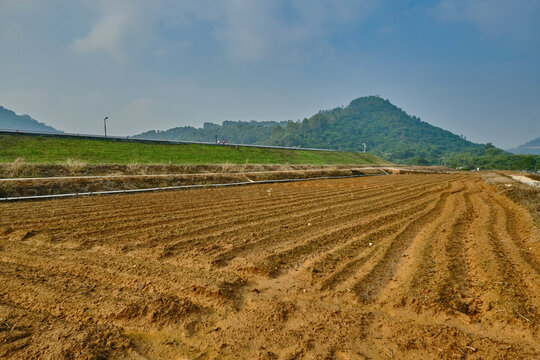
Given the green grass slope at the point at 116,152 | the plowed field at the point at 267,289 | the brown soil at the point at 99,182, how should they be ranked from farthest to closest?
the green grass slope at the point at 116,152
the brown soil at the point at 99,182
the plowed field at the point at 267,289

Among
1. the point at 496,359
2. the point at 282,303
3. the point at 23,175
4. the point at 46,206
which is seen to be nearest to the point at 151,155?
the point at 23,175

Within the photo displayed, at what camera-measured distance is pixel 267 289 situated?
12.8 ft

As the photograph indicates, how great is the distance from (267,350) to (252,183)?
14.9 metres

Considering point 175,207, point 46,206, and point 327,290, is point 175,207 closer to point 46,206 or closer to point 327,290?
point 46,206

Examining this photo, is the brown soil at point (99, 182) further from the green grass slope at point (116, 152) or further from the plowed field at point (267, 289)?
the green grass slope at point (116, 152)

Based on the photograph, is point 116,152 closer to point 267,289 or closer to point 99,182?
point 99,182

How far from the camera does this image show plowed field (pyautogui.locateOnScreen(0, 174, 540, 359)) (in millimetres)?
2748

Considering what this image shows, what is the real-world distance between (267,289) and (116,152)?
2665 centimetres

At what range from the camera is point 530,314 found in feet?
10.5

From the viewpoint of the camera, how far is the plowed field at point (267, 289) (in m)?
2.75

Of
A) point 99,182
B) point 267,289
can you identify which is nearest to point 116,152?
point 99,182

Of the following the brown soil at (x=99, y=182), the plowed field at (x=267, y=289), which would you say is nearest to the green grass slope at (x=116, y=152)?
the brown soil at (x=99, y=182)

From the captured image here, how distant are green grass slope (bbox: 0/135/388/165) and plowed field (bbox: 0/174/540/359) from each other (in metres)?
18.1

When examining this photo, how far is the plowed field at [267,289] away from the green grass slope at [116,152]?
18.1 m
